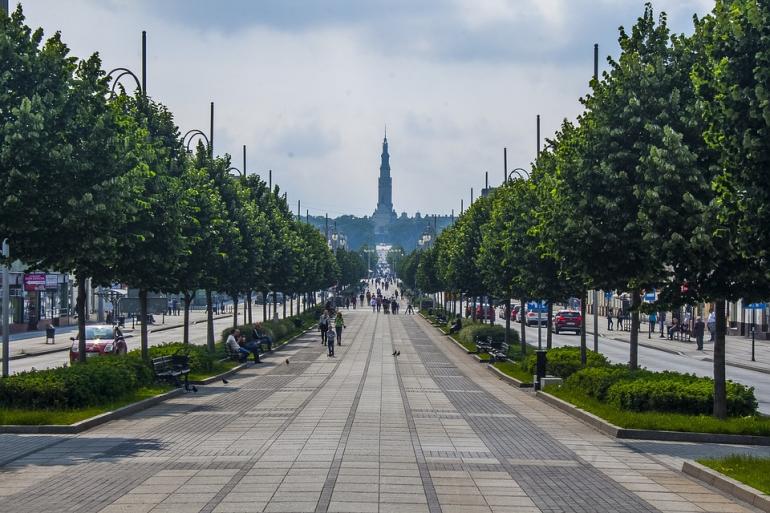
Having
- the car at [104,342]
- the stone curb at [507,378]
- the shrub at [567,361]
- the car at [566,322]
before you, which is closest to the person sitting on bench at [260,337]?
the car at [104,342]

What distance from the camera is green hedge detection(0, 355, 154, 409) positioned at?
69.1 feet

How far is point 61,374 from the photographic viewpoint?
2225cm

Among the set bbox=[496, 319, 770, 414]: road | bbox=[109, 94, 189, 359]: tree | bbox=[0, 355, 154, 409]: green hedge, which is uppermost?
bbox=[109, 94, 189, 359]: tree

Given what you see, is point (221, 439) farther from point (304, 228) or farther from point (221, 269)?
point (304, 228)

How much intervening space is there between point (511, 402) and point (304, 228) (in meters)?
61.8

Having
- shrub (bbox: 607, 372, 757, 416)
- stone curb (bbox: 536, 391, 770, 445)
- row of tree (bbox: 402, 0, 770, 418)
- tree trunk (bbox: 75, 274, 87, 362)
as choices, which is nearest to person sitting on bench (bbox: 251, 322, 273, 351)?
tree trunk (bbox: 75, 274, 87, 362)

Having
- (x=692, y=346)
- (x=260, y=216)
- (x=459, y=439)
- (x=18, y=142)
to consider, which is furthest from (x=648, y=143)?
(x=692, y=346)

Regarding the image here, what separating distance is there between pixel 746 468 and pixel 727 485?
3.40 ft

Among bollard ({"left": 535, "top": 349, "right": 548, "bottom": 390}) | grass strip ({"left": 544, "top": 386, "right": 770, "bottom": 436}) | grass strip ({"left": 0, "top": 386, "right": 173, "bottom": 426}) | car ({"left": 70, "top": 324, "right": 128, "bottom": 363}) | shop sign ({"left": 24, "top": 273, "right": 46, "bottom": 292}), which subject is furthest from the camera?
shop sign ({"left": 24, "top": 273, "right": 46, "bottom": 292})

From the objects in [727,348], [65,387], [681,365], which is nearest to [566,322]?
[727,348]

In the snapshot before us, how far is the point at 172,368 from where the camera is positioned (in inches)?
1182

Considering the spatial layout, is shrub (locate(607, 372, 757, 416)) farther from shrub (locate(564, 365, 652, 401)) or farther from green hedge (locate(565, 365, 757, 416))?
shrub (locate(564, 365, 652, 401))

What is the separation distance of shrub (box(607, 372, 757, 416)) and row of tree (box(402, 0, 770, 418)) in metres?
0.63

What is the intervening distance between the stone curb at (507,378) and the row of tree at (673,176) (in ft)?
12.7
